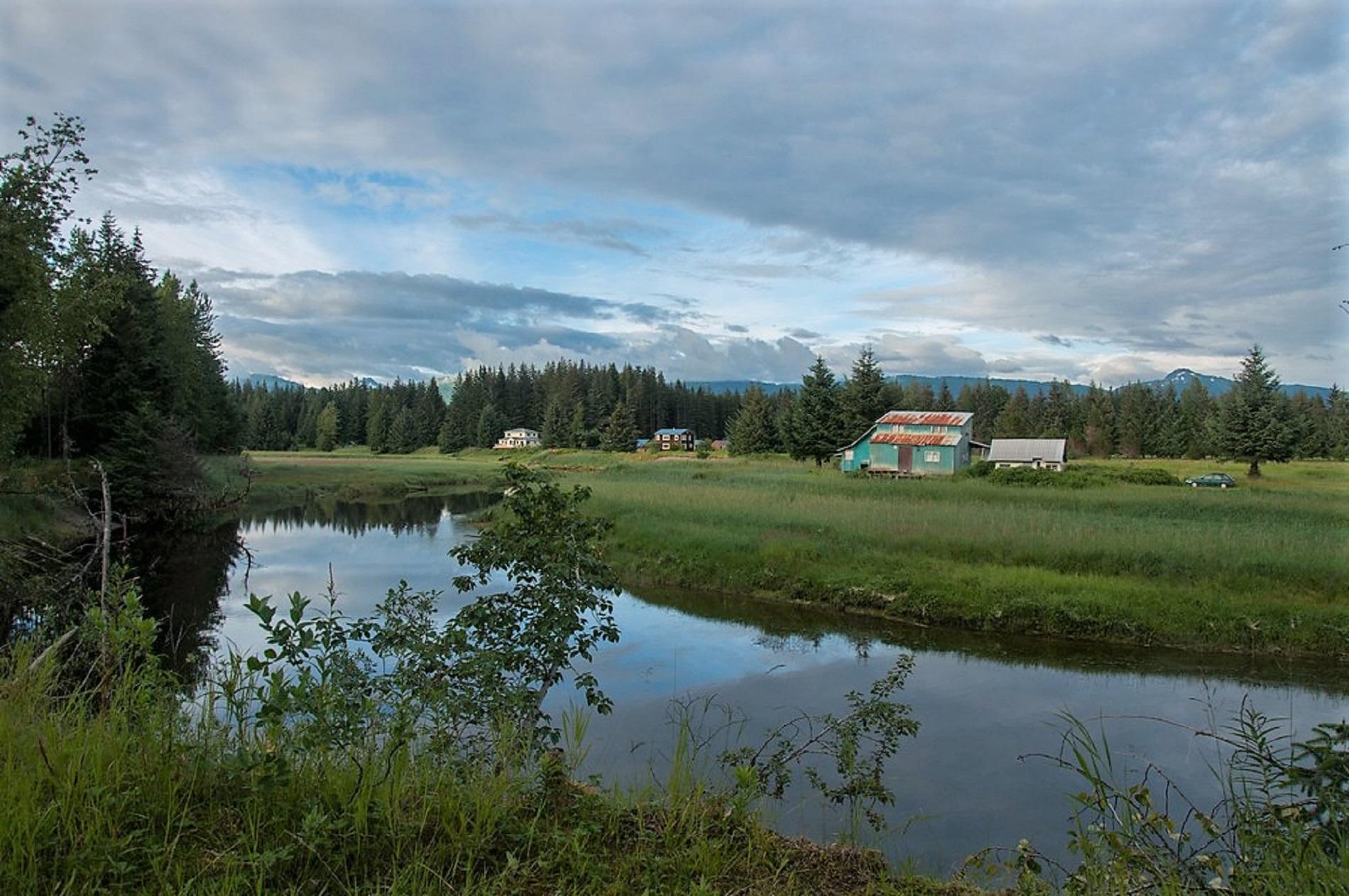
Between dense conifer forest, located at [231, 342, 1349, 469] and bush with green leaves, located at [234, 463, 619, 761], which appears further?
dense conifer forest, located at [231, 342, 1349, 469]

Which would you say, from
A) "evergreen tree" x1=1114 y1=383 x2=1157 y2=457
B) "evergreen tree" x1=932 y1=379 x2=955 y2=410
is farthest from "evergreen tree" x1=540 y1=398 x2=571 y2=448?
"evergreen tree" x1=1114 y1=383 x2=1157 y2=457

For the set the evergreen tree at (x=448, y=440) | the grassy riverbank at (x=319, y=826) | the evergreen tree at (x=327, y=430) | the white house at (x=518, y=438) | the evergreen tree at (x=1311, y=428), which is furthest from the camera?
the evergreen tree at (x=327, y=430)

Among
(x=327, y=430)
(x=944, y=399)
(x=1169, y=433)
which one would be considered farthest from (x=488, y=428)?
(x=1169, y=433)

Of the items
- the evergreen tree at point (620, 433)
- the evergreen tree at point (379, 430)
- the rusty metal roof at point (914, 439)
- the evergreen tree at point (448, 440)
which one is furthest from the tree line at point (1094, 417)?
the evergreen tree at point (379, 430)

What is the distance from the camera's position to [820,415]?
184ft

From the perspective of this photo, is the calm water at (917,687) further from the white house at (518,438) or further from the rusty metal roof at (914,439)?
the white house at (518,438)

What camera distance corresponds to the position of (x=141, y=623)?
3418 mm

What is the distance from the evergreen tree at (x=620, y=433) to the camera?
3578 inches

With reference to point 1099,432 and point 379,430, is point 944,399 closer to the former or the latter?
point 1099,432

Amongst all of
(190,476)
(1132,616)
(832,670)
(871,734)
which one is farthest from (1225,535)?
(190,476)

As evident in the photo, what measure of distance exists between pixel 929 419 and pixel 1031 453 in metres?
9.34

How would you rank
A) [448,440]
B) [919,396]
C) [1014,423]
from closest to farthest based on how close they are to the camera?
[1014,423] < [919,396] < [448,440]

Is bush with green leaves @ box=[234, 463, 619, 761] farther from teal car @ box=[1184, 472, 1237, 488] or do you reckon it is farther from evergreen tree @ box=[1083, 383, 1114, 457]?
evergreen tree @ box=[1083, 383, 1114, 457]

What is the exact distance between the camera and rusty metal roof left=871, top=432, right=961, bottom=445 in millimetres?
48406
